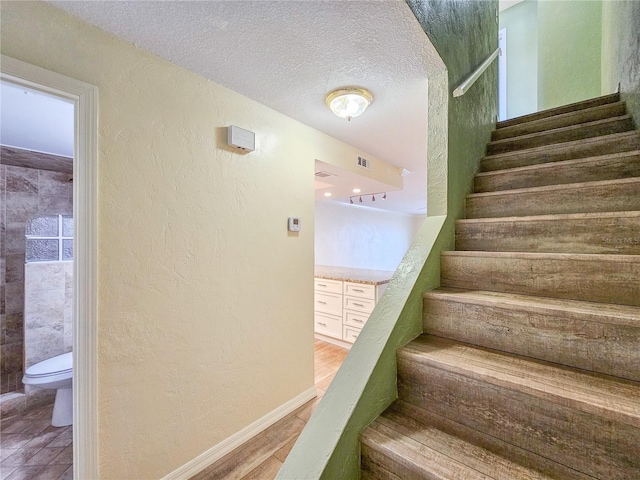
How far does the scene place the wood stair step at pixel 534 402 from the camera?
68 centimetres

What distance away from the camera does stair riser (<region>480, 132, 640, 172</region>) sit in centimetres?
147

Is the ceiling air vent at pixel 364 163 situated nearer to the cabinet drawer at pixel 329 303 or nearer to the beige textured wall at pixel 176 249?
the beige textured wall at pixel 176 249

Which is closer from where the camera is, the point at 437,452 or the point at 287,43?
the point at 437,452

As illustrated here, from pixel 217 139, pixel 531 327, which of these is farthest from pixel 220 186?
pixel 531 327

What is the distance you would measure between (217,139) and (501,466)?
1.91 meters

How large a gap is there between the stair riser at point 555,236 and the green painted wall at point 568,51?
9.43 ft

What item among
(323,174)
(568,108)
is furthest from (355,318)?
(568,108)

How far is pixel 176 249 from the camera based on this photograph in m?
1.46

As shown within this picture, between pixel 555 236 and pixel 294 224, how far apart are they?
5.14 ft

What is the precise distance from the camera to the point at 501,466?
739mm

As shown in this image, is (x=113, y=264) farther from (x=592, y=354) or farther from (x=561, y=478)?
(x=592, y=354)

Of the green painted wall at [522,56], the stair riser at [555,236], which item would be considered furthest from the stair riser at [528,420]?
the green painted wall at [522,56]

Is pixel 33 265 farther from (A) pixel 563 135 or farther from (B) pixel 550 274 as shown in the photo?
(A) pixel 563 135

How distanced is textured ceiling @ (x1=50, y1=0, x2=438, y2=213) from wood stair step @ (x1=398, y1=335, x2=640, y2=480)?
4.69ft
